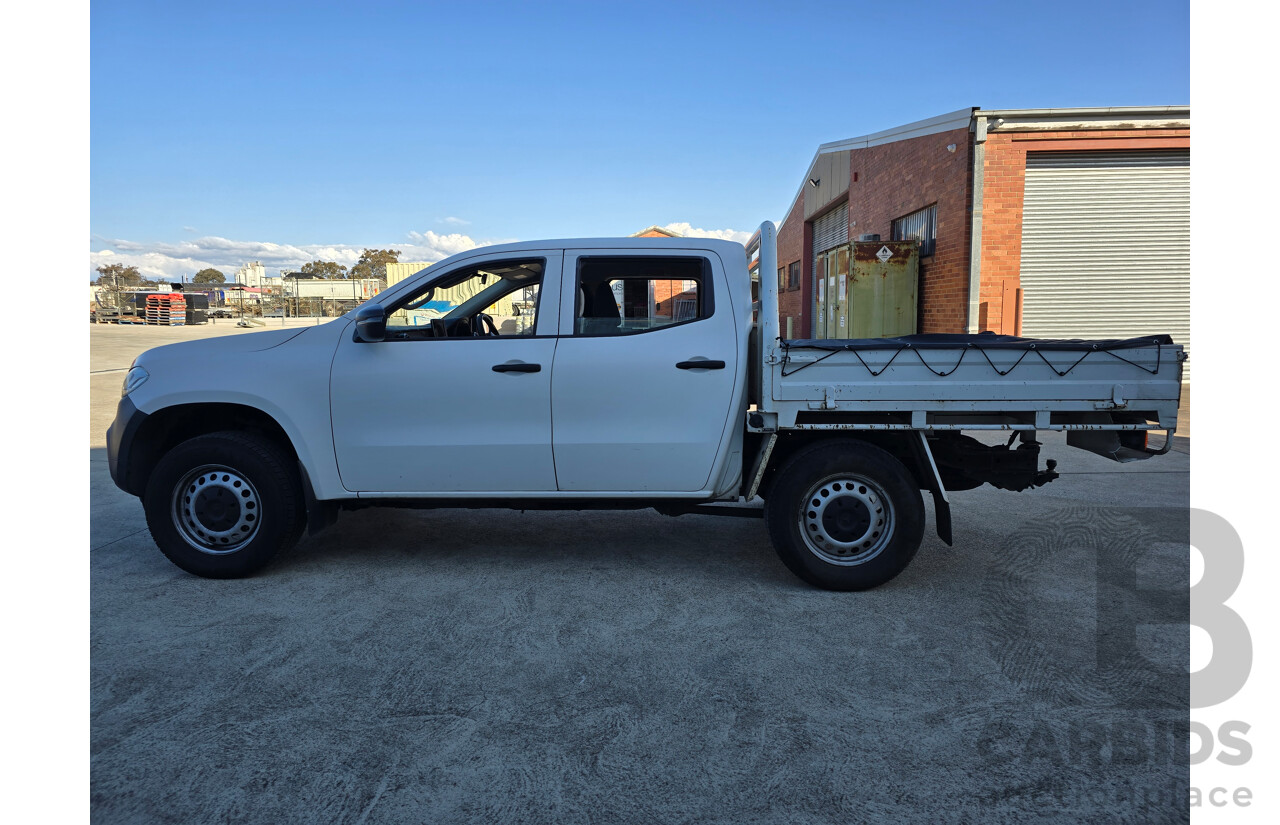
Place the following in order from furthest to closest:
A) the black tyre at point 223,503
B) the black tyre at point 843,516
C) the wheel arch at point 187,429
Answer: the wheel arch at point 187,429
the black tyre at point 223,503
the black tyre at point 843,516

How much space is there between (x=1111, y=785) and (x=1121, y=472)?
6182 mm

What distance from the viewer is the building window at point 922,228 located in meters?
15.2

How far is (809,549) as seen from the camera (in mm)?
4664

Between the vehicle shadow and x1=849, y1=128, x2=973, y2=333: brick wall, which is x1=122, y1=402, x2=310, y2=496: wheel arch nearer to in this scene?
the vehicle shadow

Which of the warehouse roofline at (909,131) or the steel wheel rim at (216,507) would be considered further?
the warehouse roofline at (909,131)

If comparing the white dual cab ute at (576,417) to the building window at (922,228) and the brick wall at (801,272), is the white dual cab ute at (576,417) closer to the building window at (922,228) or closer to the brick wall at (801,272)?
the building window at (922,228)

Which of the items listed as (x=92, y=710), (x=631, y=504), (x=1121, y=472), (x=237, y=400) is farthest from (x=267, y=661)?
(x=1121, y=472)

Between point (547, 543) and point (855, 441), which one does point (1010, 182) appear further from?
point (547, 543)

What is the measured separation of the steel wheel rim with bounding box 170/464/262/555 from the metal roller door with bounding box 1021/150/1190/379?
42.8ft

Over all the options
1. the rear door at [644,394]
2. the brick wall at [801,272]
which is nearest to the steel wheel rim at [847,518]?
the rear door at [644,394]

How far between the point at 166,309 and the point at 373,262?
45416mm

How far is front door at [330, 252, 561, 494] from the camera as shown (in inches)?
189

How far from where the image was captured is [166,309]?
50781 millimetres

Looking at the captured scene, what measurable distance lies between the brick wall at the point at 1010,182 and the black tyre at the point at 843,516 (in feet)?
34.1
